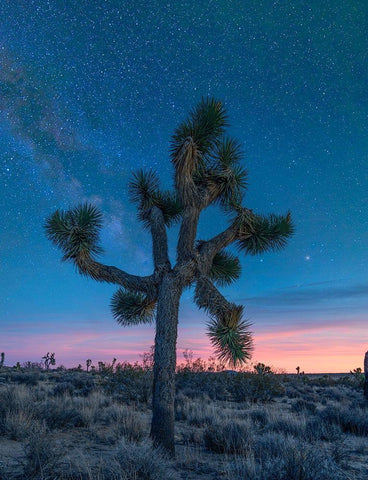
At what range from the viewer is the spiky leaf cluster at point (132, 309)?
429 inches

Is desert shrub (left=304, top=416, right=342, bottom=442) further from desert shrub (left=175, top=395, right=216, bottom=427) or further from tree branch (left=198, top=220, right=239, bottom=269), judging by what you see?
tree branch (left=198, top=220, right=239, bottom=269)

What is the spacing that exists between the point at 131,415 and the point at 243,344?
155 inches

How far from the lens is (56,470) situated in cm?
552

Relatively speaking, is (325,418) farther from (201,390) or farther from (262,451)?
(201,390)

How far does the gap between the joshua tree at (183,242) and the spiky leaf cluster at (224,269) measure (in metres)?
1.19

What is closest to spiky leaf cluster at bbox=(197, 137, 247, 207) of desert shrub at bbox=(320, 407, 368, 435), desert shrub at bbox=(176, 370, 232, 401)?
desert shrub at bbox=(320, 407, 368, 435)

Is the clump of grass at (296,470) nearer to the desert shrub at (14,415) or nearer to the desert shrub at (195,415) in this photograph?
the desert shrub at (14,415)

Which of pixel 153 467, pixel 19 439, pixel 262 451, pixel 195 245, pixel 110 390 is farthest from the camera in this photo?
pixel 110 390

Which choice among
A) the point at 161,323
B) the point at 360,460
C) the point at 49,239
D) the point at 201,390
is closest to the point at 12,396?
the point at 49,239

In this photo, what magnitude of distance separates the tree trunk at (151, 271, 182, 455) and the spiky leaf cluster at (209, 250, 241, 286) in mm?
3558

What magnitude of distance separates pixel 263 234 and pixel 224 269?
1.88 metres

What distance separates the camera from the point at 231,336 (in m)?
8.09

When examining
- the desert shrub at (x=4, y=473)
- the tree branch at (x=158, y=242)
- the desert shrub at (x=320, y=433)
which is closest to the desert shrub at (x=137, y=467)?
the desert shrub at (x=4, y=473)

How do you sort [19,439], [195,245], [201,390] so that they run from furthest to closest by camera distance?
[201,390], [195,245], [19,439]
